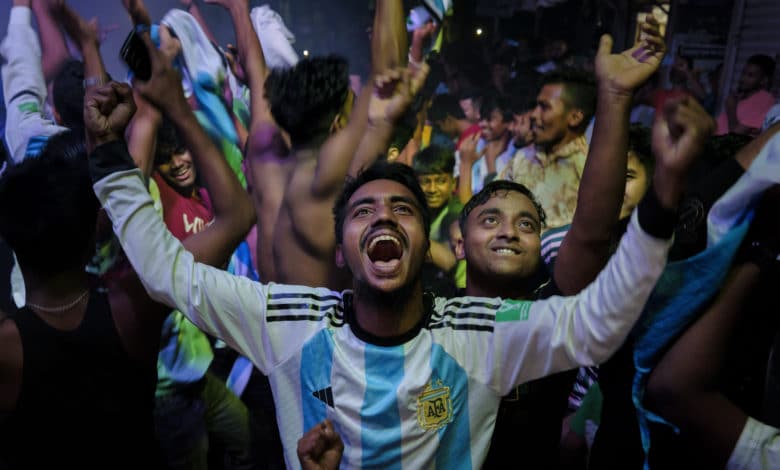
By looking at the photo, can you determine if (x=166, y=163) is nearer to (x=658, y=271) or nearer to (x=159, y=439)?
(x=159, y=439)

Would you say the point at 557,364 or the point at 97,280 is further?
the point at 97,280

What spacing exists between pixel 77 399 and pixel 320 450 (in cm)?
69

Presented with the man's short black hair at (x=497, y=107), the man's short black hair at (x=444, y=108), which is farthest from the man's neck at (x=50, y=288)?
the man's short black hair at (x=497, y=107)

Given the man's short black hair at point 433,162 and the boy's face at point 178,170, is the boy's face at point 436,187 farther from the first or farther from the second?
the boy's face at point 178,170

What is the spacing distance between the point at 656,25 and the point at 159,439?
2.38 meters

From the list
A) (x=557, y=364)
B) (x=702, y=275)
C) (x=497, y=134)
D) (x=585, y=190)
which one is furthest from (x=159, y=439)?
(x=497, y=134)

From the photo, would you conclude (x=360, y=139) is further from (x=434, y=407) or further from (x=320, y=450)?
(x=320, y=450)

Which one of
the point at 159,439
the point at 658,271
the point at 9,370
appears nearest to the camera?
the point at 658,271

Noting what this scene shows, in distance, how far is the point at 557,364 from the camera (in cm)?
140

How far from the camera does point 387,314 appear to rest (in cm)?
154

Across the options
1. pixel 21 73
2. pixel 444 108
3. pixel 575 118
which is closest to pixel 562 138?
pixel 575 118

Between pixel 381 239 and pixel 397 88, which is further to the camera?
pixel 397 88

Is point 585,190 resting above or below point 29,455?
above

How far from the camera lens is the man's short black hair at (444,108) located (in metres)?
4.87
